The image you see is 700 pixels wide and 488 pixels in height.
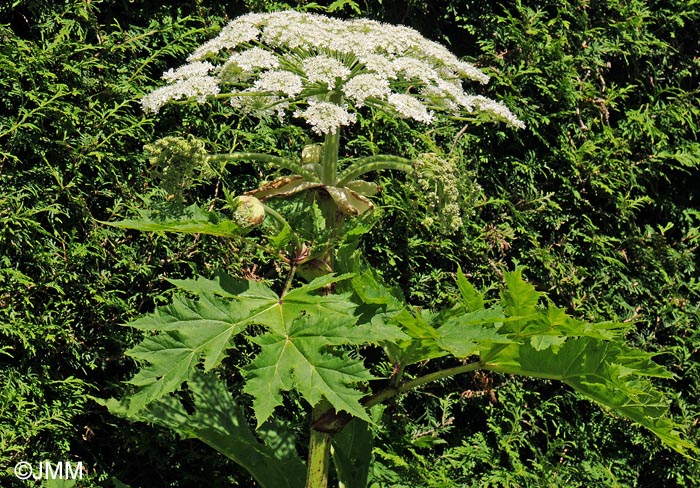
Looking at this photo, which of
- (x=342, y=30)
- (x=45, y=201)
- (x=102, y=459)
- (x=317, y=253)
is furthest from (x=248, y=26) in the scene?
(x=102, y=459)

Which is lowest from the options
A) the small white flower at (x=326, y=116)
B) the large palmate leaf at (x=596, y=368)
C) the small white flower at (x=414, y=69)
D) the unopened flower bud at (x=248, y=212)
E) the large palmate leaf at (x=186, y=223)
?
the large palmate leaf at (x=596, y=368)

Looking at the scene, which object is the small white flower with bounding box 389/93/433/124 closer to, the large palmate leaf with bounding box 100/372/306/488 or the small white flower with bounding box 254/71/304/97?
the small white flower with bounding box 254/71/304/97

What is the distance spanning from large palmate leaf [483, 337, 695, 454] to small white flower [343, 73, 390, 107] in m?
0.79

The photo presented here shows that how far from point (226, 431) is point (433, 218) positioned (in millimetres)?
918

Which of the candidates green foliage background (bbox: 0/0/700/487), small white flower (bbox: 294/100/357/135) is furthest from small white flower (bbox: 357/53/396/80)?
green foliage background (bbox: 0/0/700/487)

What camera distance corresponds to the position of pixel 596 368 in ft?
7.86

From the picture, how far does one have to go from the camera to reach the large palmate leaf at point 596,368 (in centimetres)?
240

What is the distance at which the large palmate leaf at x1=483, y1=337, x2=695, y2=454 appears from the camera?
2396 millimetres

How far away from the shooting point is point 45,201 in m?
2.92

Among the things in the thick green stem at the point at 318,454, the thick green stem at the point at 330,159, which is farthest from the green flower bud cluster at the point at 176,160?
the thick green stem at the point at 318,454

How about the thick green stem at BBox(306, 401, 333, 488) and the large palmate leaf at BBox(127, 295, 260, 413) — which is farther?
the thick green stem at BBox(306, 401, 333, 488)
